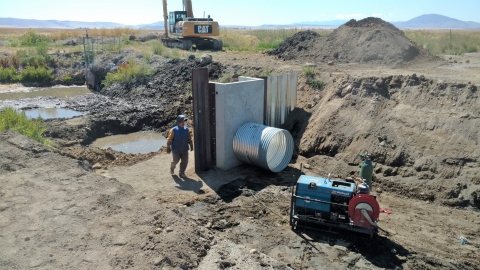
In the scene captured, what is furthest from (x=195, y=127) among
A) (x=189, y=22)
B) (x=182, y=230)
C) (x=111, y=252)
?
(x=189, y=22)

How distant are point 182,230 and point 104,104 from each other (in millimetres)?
13406

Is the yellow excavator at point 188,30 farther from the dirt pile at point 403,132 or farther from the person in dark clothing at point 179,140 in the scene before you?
the person in dark clothing at point 179,140

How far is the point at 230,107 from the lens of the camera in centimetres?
921

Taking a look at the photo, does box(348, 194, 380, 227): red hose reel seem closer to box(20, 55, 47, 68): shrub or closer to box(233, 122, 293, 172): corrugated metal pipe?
box(233, 122, 293, 172): corrugated metal pipe

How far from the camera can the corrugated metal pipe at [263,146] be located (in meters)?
8.71

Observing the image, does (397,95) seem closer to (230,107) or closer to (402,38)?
(230,107)

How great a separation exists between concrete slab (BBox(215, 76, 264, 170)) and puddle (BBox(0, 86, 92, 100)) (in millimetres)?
14876

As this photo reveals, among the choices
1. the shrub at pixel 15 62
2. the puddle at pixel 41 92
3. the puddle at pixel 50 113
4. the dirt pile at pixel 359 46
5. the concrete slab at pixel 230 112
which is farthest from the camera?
the shrub at pixel 15 62

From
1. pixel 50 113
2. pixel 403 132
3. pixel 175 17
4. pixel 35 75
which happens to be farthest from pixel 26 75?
pixel 403 132

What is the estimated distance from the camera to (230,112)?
9227 mm

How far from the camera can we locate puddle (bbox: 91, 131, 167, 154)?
1255cm

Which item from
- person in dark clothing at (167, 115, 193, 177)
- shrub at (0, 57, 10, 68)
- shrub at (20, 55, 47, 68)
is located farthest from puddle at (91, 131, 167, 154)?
shrub at (0, 57, 10, 68)

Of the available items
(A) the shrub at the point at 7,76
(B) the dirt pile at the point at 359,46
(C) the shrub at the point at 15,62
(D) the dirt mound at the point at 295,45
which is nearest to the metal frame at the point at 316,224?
(B) the dirt pile at the point at 359,46

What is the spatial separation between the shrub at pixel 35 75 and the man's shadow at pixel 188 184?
19.3 meters
